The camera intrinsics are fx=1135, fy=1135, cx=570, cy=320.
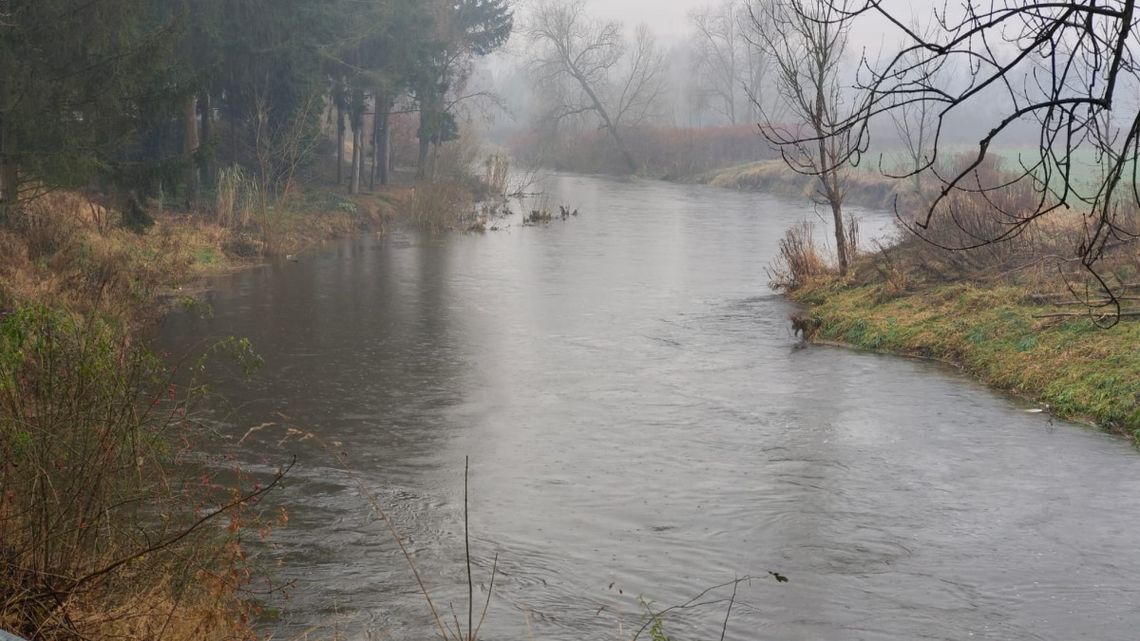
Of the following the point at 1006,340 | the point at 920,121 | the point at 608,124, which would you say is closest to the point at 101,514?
the point at 1006,340

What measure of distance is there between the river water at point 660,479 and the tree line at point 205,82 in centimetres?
320

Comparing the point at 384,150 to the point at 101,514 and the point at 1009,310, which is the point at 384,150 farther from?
the point at 101,514

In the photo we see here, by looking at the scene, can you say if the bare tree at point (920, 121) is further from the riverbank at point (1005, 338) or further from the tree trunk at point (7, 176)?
the tree trunk at point (7, 176)

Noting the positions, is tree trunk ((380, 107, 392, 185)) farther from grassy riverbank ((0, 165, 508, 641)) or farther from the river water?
grassy riverbank ((0, 165, 508, 641))

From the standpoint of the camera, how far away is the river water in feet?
27.3

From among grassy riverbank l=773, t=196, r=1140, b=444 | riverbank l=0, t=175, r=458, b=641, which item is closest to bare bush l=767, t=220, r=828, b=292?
grassy riverbank l=773, t=196, r=1140, b=444

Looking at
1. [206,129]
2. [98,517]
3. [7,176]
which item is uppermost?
[206,129]

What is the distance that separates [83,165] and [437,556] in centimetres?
1166

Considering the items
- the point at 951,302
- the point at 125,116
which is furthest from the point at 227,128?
the point at 951,302

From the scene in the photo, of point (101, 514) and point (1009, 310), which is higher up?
point (101, 514)

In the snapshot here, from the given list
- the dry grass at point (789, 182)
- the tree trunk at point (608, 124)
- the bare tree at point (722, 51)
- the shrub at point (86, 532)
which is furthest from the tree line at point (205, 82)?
the bare tree at point (722, 51)

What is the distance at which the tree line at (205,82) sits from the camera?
57.9 ft

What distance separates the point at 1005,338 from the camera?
16328 mm

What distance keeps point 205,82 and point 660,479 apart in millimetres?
14638
